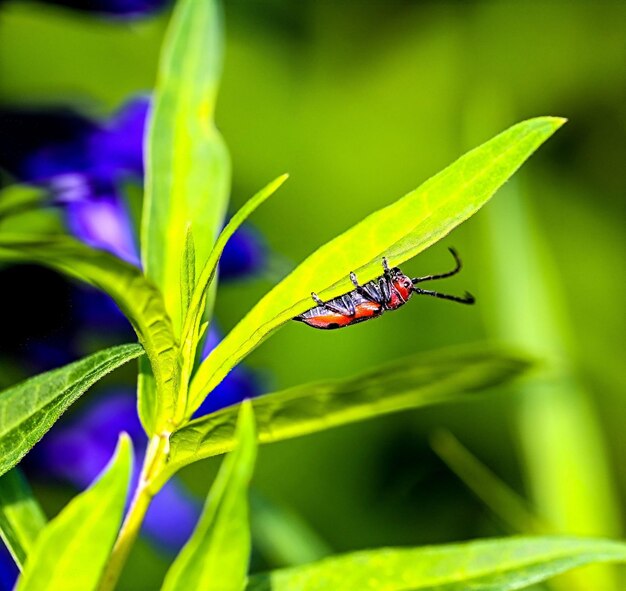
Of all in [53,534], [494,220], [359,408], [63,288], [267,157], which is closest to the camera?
[53,534]

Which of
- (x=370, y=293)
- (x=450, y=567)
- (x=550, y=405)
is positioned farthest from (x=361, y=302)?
(x=550, y=405)

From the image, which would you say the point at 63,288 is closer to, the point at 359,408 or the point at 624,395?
the point at 359,408

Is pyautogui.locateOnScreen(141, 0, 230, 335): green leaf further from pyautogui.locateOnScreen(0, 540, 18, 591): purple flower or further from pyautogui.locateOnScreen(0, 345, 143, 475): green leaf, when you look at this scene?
pyautogui.locateOnScreen(0, 540, 18, 591): purple flower

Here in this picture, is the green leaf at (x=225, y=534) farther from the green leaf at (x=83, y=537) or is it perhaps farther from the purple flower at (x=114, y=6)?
the purple flower at (x=114, y=6)

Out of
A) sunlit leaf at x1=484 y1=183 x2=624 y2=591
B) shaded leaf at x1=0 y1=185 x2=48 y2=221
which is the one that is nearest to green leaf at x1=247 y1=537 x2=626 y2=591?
shaded leaf at x1=0 y1=185 x2=48 y2=221

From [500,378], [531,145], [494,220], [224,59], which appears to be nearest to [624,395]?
[494,220]

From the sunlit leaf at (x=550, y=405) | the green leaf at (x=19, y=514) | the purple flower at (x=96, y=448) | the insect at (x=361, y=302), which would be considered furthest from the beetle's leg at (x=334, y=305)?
the sunlit leaf at (x=550, y=405)

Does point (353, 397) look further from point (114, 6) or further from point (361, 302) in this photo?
point (114, 6)
